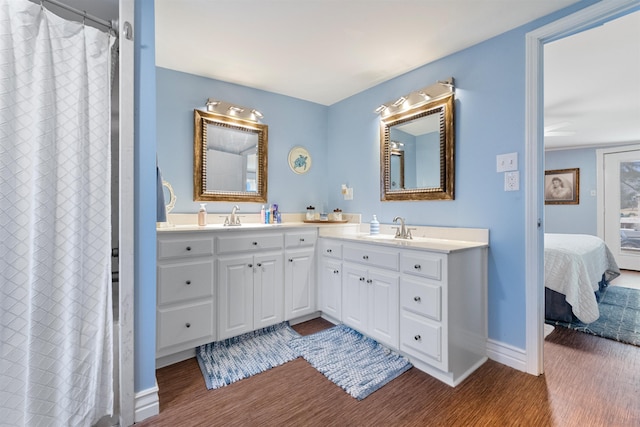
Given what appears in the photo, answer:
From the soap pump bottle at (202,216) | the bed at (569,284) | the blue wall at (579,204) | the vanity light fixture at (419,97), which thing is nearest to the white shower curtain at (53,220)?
the soap pump bottle at (202,216)

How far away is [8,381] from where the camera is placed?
118 cm

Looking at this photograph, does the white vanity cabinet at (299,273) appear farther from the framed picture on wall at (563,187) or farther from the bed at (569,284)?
the framed picture on wall at (563,187)

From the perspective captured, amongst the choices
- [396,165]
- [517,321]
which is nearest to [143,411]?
[517,321]

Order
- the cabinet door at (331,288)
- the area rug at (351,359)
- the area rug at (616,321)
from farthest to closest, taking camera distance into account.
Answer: the cabinet door at (331,288) → the area rug at (616,321) → the area rug at (351,359)

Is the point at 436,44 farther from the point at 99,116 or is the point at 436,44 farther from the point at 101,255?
the point at 101,255

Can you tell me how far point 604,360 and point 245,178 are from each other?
10.9 ft

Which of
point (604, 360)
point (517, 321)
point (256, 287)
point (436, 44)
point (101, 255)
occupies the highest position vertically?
point (436, 44)

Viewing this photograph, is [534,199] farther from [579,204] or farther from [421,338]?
[579,204]

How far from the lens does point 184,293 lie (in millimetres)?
2021

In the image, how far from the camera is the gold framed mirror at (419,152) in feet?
7.83

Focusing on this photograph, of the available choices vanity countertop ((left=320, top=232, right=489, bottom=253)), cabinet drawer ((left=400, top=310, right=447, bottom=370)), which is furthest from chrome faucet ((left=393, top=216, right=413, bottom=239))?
cabinet drawer ((left=400, top=310, right=447, bottom=370))

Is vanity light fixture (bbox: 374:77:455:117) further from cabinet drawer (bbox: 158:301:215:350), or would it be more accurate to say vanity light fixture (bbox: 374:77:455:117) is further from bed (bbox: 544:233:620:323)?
cabinet drawer (bbox: 158:301:215:350)

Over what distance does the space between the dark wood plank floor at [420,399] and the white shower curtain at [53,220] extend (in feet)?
1.58

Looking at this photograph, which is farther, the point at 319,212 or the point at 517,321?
the point at 319,212
